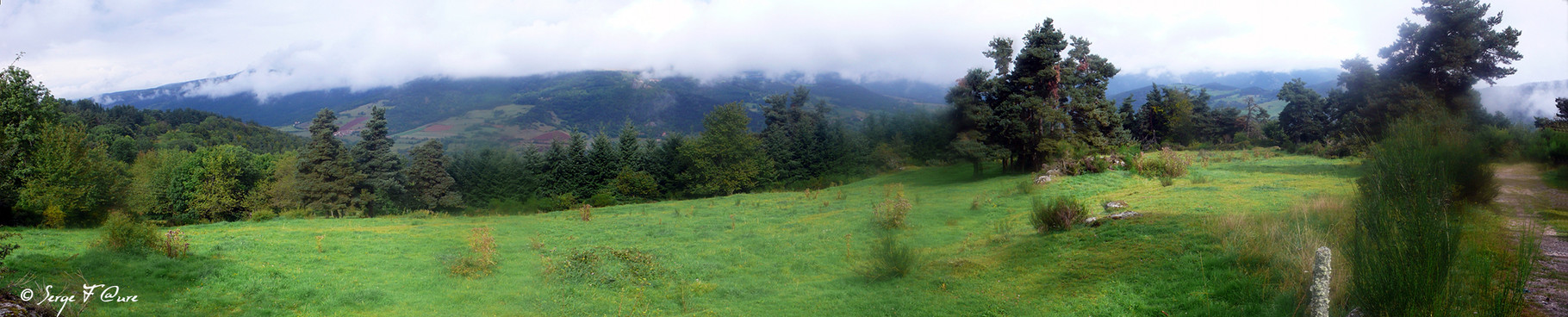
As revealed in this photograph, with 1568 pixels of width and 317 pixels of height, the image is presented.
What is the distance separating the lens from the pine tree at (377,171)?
124 feet

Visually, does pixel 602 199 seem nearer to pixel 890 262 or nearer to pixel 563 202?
pixel 563 202

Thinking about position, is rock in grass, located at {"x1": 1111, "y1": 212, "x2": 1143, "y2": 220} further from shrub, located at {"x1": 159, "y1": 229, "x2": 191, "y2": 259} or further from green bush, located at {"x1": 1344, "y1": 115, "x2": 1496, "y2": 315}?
shrub, located at {"x1": 159, "y1": 229, "x2": 191, "y2": 259}

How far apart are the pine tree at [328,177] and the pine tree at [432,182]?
4.74 m

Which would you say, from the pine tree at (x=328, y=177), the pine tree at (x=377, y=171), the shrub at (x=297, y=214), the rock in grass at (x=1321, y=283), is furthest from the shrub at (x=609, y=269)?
the pine tree at (x=328, y=177)

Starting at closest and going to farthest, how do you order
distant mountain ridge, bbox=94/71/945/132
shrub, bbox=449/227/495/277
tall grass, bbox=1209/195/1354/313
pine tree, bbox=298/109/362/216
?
tall grass, bbox=1209/195/1354/313 → shrub, bbox=449/227/495/277 → distant mountain ridge, bbox=94/71/945/132 → pine tree, bbox=298/109/362/216

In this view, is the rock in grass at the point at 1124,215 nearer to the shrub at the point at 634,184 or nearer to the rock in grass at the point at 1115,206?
the rock in grass at the point at 1115,206

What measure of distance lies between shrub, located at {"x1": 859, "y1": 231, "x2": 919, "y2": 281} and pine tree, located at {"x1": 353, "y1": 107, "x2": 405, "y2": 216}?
39.2m

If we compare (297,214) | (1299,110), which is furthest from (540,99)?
(1299,110)

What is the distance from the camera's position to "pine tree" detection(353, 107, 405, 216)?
124 feet

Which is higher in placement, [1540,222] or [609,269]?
[1540,222]

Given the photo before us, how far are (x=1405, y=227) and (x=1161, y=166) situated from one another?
1858cm

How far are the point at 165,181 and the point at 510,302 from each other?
48808 millimetres

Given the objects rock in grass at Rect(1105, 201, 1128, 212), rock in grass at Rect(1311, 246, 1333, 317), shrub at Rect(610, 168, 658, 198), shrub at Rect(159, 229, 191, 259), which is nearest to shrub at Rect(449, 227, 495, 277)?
shrub at Rect(159, 229, 191, 259)

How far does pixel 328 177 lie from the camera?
126ft
